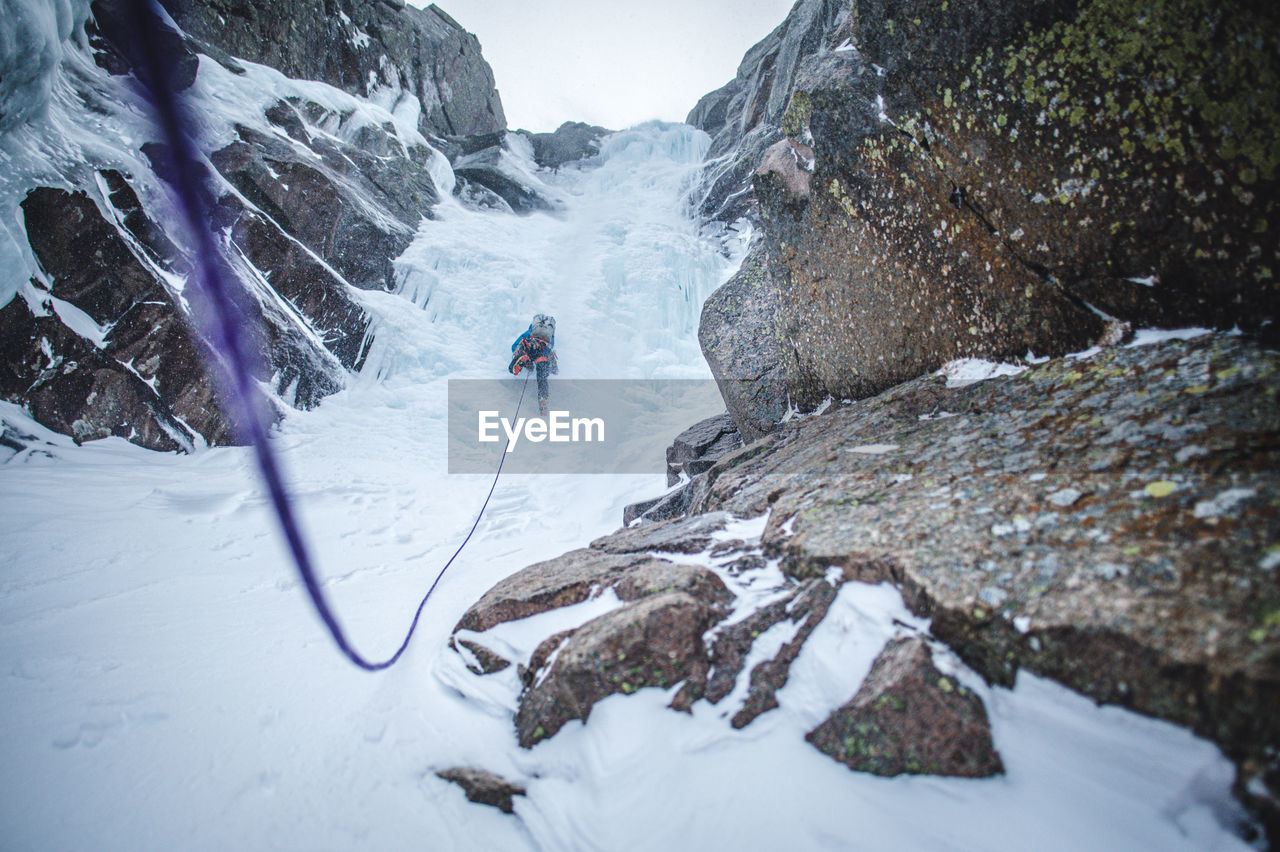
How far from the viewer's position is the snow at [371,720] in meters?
1.29

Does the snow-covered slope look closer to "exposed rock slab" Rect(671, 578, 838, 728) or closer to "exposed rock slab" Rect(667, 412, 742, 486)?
"exposed rock slab" Rect(671, 578, 838, 728)

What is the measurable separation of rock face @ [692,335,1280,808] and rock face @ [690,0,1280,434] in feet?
1.27

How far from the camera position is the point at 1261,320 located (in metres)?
1.91

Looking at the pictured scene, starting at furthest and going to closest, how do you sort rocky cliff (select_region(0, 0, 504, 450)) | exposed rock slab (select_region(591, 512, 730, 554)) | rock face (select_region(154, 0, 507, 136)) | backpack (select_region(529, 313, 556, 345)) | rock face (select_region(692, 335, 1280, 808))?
rock face (select_region(154, 0, 507, 136))
backpack (select_region(529, 313, 556, 345))
rocky cliff (select_region(0, 0, 504, 450))
exposed rock slab (select_region(591, 512, 730, 554))
rock face (select_region(692, 335, 1280, 808))

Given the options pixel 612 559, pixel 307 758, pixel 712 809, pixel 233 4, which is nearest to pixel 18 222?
pixel 307 758

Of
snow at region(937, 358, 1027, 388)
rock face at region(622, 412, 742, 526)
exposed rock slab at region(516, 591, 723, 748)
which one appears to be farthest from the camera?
rock face at region(622, 412, 742, 526)

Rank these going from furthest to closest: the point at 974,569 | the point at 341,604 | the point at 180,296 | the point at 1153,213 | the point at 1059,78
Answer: the point at 180,296, the point at 341,604, the point at 1059,78, the point at 1153,213, the point at 974,569

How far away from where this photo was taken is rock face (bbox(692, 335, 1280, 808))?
3.66ft

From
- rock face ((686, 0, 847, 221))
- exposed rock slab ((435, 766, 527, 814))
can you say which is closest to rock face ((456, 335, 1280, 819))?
exposed rock slab ((435, 766, 527, 814))

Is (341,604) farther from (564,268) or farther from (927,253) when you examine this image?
(564,268)

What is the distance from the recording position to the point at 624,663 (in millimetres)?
1841

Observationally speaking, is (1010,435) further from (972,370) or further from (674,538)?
(674,538)

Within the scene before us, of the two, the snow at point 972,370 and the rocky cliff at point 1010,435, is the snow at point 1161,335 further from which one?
the snow at point 972,370

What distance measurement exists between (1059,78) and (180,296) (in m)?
10.2
